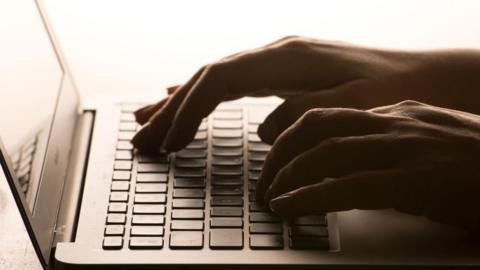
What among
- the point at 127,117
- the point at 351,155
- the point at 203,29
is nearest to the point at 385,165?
the point at 351,155

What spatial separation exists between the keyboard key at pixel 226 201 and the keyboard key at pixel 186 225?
34mm

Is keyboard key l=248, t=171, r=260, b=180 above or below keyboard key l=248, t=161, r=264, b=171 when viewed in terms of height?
below

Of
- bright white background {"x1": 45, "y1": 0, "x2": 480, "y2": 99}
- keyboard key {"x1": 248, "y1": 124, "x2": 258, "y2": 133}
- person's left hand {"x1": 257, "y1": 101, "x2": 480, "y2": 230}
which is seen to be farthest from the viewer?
bright white background {"x1": 45, "y1": 0, "x2": 480, "y2": 99}

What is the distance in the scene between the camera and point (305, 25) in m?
1.24

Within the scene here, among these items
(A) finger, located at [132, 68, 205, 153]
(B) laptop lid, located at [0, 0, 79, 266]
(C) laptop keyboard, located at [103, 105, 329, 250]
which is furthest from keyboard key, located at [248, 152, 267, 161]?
(B) laptop lid, located at [0, 0, 79, 266]

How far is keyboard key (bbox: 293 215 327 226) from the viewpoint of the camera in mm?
843

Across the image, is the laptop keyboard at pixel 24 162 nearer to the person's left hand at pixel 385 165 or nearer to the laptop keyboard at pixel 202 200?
the laptop keyboard at pixel 202 200

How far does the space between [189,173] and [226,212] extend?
0.08m

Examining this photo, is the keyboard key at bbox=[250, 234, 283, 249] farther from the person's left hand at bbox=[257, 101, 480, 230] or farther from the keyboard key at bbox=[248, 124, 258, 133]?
the keyboard key at bbox=[248, 124, 258, 133]

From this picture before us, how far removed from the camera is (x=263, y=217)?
2.80 ft

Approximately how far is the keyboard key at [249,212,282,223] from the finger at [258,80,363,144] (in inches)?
4.6

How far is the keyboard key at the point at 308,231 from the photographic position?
83cm

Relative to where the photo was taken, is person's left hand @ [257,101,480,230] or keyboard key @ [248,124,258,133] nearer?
→ person's left hand @ [257,101,480,230]

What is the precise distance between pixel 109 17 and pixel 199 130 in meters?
0.35
